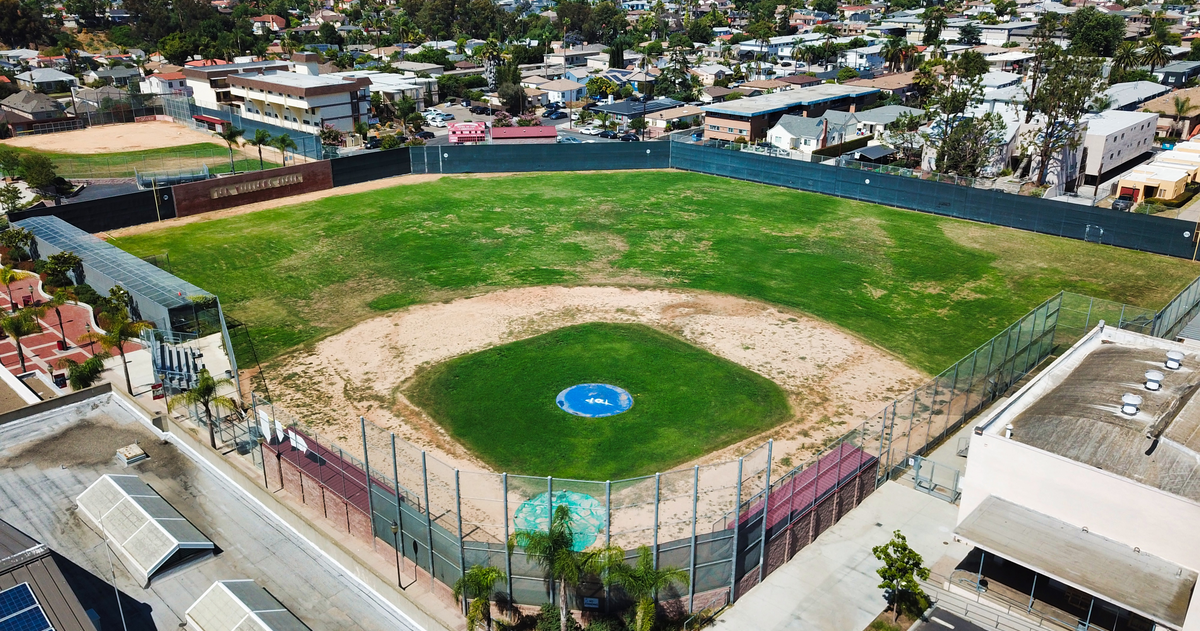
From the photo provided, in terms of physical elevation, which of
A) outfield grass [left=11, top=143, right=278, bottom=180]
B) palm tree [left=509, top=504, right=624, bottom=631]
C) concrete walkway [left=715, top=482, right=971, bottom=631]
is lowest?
concrete walkway [left=715, top=482, right=971, bottom=631]

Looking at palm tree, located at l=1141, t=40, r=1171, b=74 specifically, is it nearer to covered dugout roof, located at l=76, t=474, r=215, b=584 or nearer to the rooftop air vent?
the rooftop air vent

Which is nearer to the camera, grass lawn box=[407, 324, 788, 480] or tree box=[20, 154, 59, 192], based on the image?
grass lawn box=[407, 324, 788, 480]

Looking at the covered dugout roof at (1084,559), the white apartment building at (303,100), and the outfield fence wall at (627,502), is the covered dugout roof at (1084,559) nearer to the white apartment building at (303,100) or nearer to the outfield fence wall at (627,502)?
the outfield fence wall at (627,502)

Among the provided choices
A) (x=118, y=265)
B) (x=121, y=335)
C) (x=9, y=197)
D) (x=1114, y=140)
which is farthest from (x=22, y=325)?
(x=1114, y=140)

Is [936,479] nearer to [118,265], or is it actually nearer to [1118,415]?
[1118,415]

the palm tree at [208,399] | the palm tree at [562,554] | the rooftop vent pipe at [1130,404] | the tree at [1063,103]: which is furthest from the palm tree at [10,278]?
the tree at [1063,103]

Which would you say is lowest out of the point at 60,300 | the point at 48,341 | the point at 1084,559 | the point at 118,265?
the point at 48,341

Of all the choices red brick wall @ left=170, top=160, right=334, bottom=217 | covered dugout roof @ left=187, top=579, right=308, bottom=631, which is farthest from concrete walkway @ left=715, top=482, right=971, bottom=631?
red brick wall @ left=170, top=160, right=334, bottom=217
